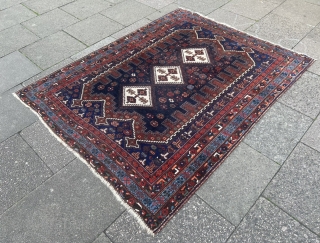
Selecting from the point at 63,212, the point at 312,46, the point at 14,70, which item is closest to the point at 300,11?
the point at 312,46

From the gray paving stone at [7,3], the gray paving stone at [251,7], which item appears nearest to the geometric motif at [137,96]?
the gray paving stone at [251,7]

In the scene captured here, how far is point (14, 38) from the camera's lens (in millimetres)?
4352

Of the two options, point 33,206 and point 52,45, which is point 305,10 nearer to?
point 52,45

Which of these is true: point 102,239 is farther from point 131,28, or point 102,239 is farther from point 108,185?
point 131,28

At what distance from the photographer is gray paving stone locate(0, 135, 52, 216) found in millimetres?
2453

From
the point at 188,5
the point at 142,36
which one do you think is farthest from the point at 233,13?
the point at 142,36

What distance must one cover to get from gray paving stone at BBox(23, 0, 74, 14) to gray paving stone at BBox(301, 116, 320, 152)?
4674 millimetres

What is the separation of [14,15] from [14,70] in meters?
1.76

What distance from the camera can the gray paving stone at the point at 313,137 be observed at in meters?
2.84

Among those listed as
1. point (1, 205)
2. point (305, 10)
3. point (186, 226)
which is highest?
point (305, 10)

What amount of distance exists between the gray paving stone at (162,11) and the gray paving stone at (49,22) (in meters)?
1.29

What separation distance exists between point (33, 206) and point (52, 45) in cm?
267

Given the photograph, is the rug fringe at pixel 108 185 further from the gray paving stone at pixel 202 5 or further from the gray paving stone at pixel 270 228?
the gray paving stone at pixel 202 5

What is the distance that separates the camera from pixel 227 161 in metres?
2.69
